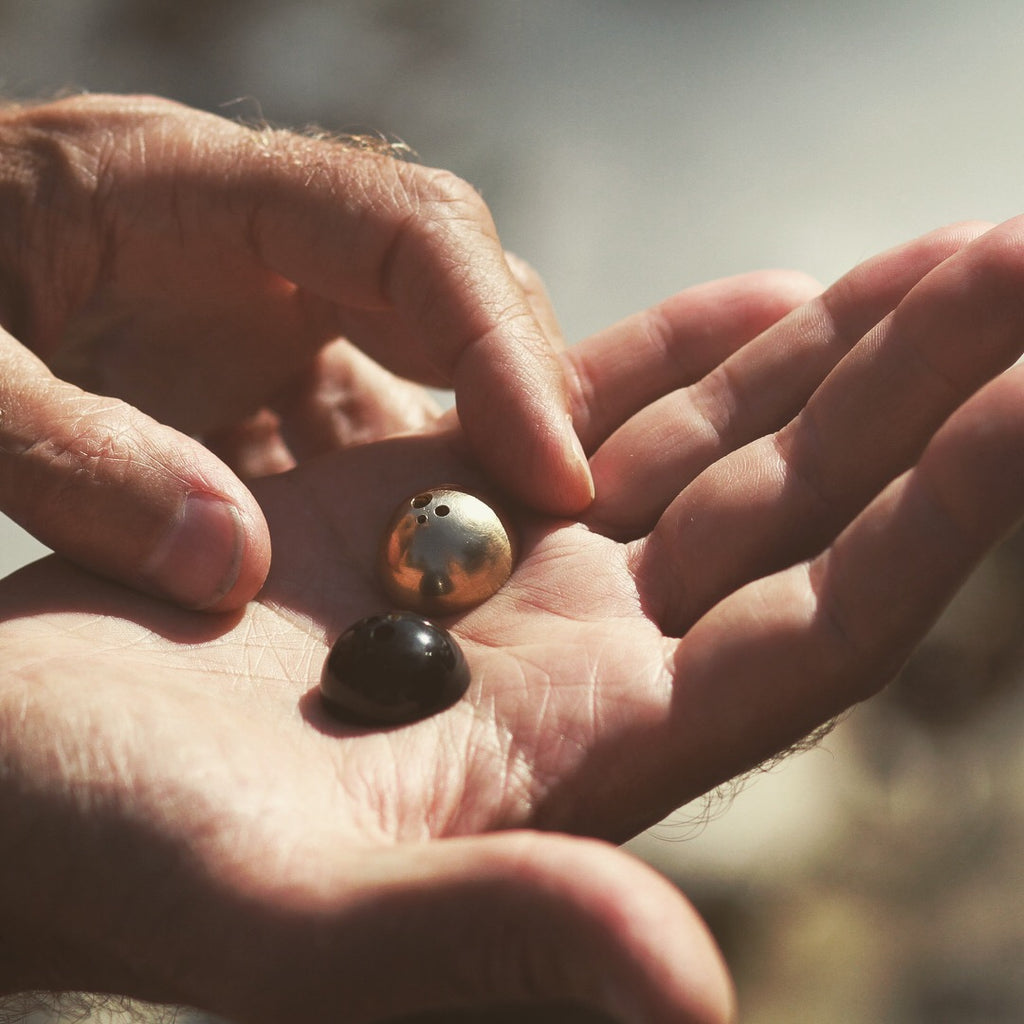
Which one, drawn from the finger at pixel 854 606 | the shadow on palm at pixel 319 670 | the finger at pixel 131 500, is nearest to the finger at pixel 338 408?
the shadow on palm at pixel 319 670

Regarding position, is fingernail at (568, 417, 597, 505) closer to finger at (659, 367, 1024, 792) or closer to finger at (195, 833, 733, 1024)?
finger at (659, 367, 1024, 792)

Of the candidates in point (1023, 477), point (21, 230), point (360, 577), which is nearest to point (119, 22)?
point (21, 230)

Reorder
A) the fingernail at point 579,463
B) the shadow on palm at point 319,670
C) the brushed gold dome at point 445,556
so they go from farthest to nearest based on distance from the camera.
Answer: the fingernail at point 579,463 → the brushed gold dome at point 445,556 → the shadow on palm at point 319,670

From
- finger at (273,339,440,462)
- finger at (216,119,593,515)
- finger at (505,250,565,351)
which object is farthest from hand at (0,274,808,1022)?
finger at (273,339,440,462)

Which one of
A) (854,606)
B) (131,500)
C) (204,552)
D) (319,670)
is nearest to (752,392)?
(854,606)

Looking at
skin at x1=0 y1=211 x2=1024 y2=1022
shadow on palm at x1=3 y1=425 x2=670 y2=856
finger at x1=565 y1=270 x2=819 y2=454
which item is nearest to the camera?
skin at x1=0 y1=211 x2=1024 y2=1022

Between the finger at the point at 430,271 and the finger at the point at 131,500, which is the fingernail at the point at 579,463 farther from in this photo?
the finger at the point at 131,500

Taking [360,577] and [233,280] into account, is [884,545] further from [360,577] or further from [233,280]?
[233,280]
